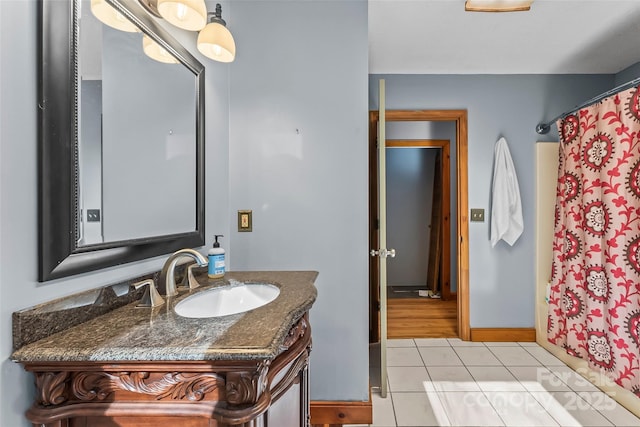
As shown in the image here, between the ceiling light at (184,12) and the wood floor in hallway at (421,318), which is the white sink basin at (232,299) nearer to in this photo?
the ceiling light at (184,12)

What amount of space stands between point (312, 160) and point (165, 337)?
48.0 inches

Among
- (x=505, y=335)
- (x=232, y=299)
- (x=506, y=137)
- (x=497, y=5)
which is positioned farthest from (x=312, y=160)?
(x=505, y=335)

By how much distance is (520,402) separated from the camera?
1.86 m

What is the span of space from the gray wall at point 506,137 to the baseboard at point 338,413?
4.94 feet

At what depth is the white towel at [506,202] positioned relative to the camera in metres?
2.61

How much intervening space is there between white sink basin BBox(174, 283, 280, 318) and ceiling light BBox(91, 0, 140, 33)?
3.04 feet

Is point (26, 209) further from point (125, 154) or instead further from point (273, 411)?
point (273, 411)

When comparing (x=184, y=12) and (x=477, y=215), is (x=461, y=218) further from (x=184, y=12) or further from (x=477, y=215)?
(x=184, y=12)

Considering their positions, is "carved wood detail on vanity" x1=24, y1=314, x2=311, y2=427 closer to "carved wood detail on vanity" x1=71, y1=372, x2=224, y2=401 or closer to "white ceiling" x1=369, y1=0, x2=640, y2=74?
"carved wood detail on vanity" x1=71, y1=372, x2=224, y2=401

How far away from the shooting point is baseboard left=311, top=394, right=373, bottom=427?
1710 millimetres

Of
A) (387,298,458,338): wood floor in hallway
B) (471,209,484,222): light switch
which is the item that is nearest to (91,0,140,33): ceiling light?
(471,209,484,222): light switch

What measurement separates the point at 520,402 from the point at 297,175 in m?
1.94

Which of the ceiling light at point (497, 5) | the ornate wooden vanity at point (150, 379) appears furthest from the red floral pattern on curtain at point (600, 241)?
the ornate wooden vanity at point (150, 379)

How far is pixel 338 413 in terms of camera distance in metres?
1.72
